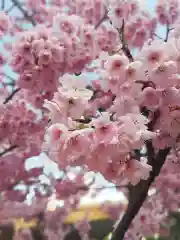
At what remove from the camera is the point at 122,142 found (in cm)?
80

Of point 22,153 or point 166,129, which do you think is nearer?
point 166,129

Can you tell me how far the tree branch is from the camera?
4.39 feet

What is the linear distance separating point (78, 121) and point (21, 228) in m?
2.56

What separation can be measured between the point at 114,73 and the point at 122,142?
19cm

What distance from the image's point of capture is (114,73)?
899mm

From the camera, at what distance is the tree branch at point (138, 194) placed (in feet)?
4.39

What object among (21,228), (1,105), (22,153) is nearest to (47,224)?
(21,228)

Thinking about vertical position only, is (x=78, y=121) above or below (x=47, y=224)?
above

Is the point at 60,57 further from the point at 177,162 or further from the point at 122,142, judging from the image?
the point at 122,142

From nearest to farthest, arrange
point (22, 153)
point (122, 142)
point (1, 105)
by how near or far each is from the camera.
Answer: point (122, 142) < point (1, 105) < point (22, 153)

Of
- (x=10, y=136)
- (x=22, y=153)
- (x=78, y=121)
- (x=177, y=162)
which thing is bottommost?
(x=22, y=153)

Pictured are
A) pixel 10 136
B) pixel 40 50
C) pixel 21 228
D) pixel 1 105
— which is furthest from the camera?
pixel 21 228

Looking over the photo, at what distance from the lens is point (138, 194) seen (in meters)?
1.36

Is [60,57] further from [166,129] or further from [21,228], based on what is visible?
[21,228]
